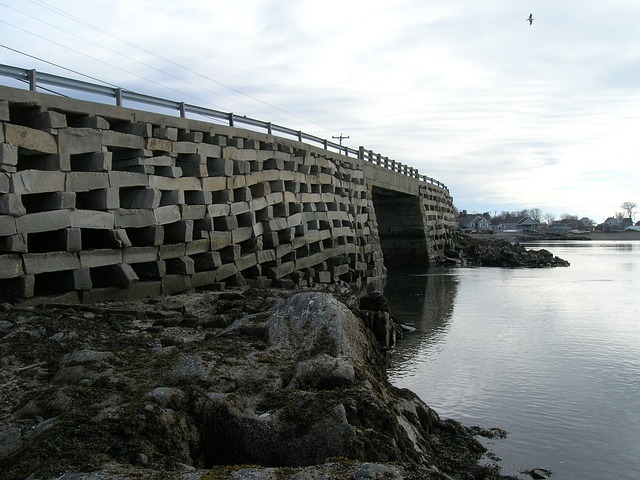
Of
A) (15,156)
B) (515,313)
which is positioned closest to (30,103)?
(15,156)

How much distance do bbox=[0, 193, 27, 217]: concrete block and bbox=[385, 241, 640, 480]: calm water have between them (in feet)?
26.3

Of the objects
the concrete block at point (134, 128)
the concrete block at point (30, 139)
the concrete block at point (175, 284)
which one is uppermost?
the concrete block at point (134, 128)

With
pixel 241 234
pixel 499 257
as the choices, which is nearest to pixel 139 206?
pixel 241 234

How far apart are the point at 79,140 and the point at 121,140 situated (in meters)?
1.56

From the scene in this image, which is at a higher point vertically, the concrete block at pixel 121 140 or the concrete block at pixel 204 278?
the concrete block at pixel 121 140

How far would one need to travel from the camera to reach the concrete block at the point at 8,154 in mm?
13039

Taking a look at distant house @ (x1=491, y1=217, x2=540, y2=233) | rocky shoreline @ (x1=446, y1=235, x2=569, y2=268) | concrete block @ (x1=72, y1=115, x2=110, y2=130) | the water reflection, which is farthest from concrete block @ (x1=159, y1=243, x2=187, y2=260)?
distant house @ (x1=491, y1=217, x2=540, y2=233)

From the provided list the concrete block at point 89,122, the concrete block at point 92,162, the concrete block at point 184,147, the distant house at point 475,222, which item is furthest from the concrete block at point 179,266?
the distant house at point 475,222

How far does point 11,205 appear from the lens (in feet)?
43.0

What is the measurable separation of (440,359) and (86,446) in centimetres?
1042

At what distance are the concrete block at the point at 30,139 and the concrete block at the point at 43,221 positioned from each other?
137 cm

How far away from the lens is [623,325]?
20547mm

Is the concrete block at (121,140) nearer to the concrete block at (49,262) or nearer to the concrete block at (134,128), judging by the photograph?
the concrete block at (134,128)

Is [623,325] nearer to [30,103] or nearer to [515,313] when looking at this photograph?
[515,313]
